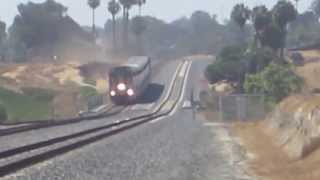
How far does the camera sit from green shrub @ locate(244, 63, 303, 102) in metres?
79.7

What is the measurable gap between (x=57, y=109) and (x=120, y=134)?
61.7 metres

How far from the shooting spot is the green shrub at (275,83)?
79.7 m

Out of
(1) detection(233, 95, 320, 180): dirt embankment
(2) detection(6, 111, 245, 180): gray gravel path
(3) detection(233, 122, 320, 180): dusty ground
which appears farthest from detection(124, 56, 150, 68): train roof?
(2) detection(6, 111, 245, 180): gray gravel path

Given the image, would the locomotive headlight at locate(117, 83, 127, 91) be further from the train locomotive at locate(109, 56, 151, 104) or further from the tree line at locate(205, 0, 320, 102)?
the tree line at locate(205, 0, 320, 102)

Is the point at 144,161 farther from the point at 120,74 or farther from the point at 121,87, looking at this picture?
the point at 121,87

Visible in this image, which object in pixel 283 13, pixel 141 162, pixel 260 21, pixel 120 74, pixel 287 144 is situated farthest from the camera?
pixel 283 13

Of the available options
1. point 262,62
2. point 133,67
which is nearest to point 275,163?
point 133,67

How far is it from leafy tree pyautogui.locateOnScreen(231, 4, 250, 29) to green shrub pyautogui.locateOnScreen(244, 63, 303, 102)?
71618 millimetres

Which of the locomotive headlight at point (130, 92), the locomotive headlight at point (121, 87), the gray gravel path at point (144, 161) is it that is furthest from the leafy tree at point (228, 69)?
the gray gravel path at point (144, 161)

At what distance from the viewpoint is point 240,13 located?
165 m

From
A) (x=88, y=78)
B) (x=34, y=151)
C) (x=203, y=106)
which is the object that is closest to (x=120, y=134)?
(x=34, y=151)

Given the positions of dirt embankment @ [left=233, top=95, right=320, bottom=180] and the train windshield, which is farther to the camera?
the train windshield

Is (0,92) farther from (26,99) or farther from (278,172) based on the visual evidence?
(278,172)

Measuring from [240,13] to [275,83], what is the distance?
84.3 m
